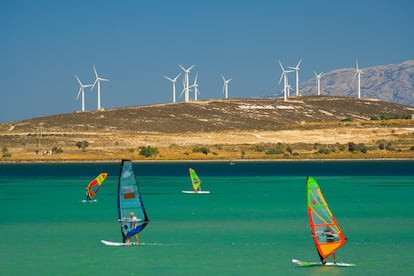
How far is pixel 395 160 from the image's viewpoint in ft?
560

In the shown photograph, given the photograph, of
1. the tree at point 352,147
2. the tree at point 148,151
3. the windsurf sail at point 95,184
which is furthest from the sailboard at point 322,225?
the tree at point 352,147

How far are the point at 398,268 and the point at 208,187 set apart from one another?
58374 mm

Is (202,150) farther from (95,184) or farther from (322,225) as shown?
(322,225)

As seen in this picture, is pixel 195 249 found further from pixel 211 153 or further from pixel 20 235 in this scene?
pixel 211 153

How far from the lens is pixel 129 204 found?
41.1 m

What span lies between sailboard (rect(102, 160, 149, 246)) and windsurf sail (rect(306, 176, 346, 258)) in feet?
28.1

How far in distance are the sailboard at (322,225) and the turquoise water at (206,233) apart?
0.89 m

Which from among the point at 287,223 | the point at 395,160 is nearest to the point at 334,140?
the point at 395,160

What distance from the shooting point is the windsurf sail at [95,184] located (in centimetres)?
6942

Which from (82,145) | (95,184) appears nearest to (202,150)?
(82,145)

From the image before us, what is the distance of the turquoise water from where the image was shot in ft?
119

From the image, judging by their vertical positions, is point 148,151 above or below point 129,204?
above

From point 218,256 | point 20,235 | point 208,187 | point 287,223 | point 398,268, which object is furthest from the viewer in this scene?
point 208,187

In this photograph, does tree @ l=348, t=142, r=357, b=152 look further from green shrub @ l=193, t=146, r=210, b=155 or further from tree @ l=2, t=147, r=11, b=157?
tree @ l=2, t=147, r=11, b=157
